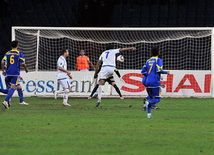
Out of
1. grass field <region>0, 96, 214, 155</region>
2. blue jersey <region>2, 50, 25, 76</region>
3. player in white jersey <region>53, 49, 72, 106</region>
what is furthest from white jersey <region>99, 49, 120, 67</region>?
grass field <region>0, 96, 214, 155</region>

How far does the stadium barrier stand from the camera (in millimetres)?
18844

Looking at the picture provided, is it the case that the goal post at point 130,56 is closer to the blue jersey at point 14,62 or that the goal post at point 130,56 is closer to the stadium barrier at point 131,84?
the stadium barrier at point 131,84

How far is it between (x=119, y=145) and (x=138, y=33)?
18349 mm

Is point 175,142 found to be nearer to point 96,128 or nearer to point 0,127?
point 96,128

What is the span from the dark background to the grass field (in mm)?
16803

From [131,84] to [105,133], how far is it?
1104 cm

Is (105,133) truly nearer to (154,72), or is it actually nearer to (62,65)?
(154,72)

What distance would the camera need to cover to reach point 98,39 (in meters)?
22.2
